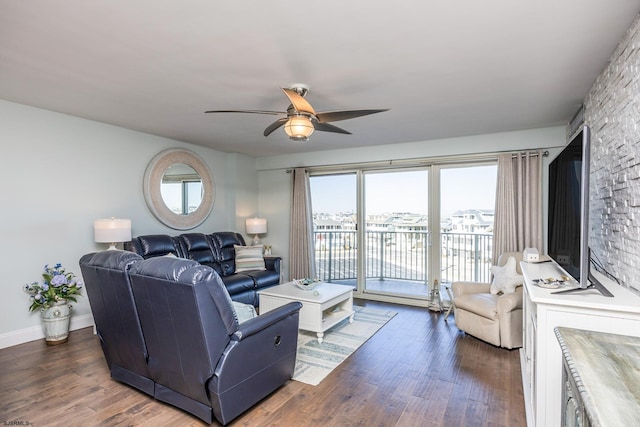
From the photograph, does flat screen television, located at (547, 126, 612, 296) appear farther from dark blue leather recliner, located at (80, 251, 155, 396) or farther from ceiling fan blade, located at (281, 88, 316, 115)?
dark blue leather recliner, located at (80, 251, 155, 396)

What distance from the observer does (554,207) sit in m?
2.70

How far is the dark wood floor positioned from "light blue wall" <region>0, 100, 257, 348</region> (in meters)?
0.64

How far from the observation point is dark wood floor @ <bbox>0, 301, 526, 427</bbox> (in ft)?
7.12

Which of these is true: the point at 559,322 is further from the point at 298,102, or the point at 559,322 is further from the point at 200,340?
the point at 298,102

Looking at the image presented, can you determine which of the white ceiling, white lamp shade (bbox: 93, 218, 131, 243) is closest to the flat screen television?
the white ceiling

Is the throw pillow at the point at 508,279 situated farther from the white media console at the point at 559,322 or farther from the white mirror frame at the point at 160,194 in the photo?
the white mirror frame at the point at 160,194

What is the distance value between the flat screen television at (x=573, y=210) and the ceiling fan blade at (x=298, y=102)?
5.62 feet

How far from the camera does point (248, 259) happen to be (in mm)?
5078

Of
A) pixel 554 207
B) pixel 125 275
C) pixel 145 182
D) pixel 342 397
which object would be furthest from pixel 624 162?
pixel 145 182

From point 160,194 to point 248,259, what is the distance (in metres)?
1.56

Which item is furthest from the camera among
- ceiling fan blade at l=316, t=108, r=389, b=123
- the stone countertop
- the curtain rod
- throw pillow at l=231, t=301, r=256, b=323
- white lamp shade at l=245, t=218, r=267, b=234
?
white lamp shade at l=245, t=218, r=267, b=234

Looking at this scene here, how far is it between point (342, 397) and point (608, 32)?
9.56 feet

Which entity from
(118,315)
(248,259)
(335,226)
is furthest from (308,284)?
(118,315)

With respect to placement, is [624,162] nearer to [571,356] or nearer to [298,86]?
[571,356]
